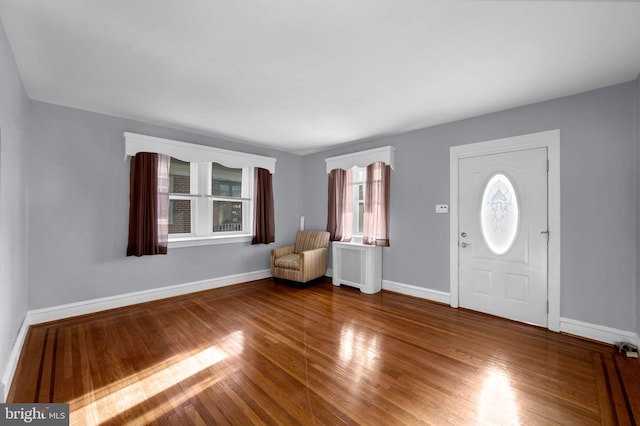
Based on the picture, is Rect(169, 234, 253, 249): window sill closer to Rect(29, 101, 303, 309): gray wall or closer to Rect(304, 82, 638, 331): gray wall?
Rect(29, 101, 303, 309): gray wall

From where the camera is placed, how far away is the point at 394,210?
4.37m

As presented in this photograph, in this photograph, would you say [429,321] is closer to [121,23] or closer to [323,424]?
[323,424]

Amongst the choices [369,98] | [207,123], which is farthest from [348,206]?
[207,123]

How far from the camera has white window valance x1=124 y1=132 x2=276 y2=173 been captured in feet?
12.0

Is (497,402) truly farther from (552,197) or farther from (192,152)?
(192,152)

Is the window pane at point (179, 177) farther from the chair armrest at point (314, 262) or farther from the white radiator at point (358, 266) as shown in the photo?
the white radiator at point (358, 266)

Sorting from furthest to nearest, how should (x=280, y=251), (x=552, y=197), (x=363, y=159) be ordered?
(x=280, y=251)
(x=363, y=159)
(x=552, y=197)

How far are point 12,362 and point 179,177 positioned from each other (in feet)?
8.86

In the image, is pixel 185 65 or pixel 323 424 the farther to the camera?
pixel 185 65

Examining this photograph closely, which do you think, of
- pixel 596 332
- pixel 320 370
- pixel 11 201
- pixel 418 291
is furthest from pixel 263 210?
pixel 596 332

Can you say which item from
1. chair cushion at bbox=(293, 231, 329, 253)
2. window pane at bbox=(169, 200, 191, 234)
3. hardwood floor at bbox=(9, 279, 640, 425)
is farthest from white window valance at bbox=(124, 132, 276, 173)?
hardwood floor at bbox=(9, 279, 640, 425)

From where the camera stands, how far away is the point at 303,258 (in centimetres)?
458

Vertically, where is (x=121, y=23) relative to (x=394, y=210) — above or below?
above

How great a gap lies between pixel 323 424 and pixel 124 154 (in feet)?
12.6
